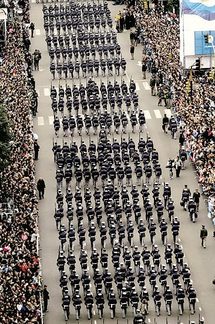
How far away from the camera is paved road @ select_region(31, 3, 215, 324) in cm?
10129

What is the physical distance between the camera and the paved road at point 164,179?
101 meters

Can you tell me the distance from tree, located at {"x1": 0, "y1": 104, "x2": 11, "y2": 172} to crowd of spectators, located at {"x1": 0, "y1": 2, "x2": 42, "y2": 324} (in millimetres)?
1687

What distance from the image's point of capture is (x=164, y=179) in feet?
391

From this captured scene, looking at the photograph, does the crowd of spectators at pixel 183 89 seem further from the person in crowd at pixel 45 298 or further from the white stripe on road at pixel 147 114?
the person in crowd at pixel 45 298

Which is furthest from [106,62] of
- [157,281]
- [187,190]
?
[157,281]

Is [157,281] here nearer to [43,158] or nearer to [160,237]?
[160,237]

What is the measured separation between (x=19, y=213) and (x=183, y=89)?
29.6m

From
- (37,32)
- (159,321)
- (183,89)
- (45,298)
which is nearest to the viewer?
(159,321)

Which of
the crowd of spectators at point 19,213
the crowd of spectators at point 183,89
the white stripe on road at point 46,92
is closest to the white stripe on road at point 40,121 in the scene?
the crowd of spectators at point 19,213

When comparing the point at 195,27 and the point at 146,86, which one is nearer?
the point at 146,86

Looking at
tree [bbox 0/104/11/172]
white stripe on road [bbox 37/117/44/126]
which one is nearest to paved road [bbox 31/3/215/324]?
white stripe on road [bbox 37/117/44/126]

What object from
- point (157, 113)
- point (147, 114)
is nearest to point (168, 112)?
point (157, 113)

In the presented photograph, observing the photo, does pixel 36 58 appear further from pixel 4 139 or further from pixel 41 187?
pixel 4 139

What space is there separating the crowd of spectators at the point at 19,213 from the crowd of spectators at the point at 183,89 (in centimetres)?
1138
